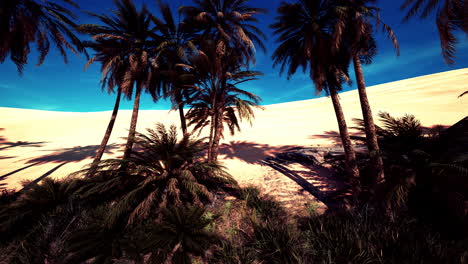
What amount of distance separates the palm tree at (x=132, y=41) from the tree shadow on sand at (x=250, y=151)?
654cm

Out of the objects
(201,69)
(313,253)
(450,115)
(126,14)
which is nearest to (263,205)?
(313,253)

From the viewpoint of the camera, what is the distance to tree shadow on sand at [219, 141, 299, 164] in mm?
10484

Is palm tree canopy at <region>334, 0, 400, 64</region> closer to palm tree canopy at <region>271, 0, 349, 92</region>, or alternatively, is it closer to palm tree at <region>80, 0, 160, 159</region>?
palm tree canopy at <region>271, 0, 349, 92</region>

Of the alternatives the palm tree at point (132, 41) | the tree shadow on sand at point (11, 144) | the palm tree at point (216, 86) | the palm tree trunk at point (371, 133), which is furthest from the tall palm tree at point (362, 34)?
the tree shadow on sand at point (11, 144)

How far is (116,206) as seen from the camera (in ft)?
13.3

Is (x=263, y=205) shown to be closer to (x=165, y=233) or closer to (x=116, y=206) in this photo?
(x=165, y=233)

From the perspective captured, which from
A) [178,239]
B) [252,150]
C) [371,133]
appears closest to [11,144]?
[252,150]

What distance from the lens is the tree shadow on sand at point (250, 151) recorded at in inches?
413

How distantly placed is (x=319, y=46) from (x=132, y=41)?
367 inches

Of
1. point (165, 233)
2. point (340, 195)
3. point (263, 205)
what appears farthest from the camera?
point (340, 195)

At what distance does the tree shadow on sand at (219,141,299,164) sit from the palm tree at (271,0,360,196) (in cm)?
493

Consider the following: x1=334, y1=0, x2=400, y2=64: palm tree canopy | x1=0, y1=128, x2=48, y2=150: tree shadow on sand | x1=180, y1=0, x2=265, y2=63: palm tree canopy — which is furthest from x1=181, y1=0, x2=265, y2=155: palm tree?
x1=0, y1=128, x2=48, y2=150: tree shadow on sand

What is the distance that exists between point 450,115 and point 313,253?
916 inches

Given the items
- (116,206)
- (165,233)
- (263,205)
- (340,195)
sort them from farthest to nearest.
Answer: (340,195)
(263,205)
(116,206)
(165,233)
